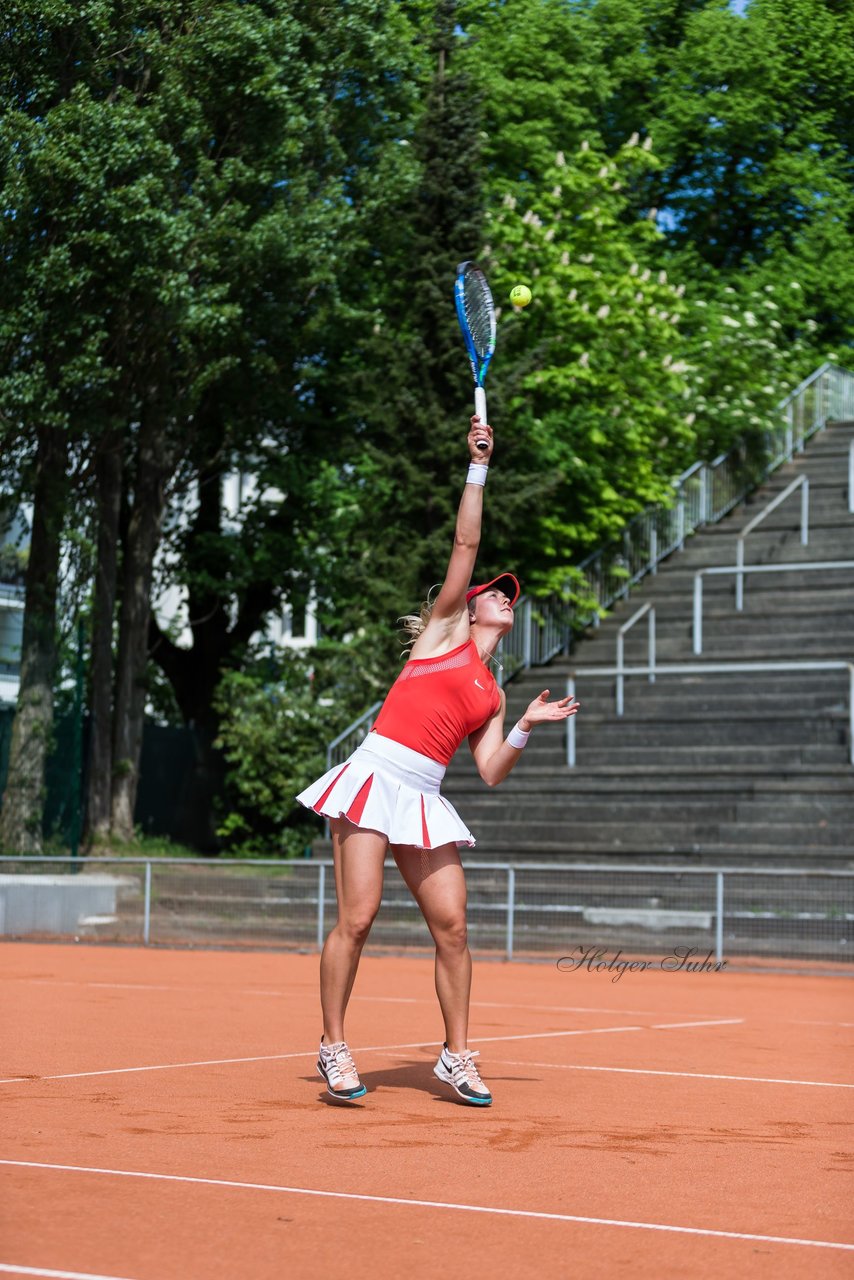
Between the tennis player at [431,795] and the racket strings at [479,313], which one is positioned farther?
the racket strings at [479,313]

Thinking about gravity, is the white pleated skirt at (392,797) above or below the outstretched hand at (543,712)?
below

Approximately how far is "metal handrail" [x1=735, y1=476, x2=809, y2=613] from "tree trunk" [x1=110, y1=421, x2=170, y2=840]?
953cm

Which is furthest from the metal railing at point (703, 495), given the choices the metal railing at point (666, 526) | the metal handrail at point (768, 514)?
the metal handrail at point (768, 514)

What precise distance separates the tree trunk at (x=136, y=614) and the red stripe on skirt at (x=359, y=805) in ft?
71.8

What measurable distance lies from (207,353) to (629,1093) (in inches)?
834

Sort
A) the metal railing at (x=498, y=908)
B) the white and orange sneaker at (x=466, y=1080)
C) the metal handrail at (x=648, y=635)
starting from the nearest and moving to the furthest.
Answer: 1. the white and orange sneaker at (x=466, y=1080)
2. the metal railing at (x=498, y=908)
3. the metal handrail at (x=648, y=635)

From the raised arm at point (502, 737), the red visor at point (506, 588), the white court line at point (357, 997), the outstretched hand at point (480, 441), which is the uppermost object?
the outstretched hand at point (480, 441)

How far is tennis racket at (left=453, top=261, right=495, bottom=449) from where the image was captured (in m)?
9.05

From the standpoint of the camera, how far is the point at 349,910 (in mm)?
7715

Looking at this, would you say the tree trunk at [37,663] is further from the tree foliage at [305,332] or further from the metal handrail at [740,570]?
the metal handrail at [740,570]

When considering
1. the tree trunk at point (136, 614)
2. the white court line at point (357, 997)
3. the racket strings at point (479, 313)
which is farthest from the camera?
the tree trunk at point (136, 614)

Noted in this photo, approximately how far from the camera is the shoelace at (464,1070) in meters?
7.60

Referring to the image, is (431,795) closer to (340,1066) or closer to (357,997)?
(340,1066)

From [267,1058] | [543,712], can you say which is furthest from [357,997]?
[543,712]
